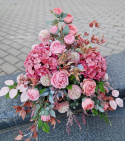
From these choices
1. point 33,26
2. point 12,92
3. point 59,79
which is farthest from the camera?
point 33,26

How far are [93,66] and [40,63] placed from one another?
53 cm

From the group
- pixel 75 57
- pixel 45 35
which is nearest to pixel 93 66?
pixel 75 57

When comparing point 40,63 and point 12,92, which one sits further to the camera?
point 12,92

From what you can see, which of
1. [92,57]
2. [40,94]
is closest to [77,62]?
[92,57]

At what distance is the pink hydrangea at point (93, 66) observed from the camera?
1396mm

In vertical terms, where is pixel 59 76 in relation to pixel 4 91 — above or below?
above

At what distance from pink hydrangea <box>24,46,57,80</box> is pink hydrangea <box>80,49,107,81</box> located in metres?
0.31

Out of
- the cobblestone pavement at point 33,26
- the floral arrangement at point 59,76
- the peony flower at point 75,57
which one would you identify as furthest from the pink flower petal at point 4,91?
the cobblestone pavement at point 33,26

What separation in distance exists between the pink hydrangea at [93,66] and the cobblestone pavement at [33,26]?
1.10 metres

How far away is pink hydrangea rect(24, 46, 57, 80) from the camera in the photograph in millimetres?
1354

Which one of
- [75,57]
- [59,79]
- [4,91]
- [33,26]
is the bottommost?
[33,26]

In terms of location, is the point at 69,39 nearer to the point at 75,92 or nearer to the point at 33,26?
the point at 75,92

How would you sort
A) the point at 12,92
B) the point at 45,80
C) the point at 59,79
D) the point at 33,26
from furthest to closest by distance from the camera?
the point at 33,26 → the point at 12,92 → the point at 45,80 → the point at 59,79

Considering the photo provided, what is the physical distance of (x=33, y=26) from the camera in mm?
4695
